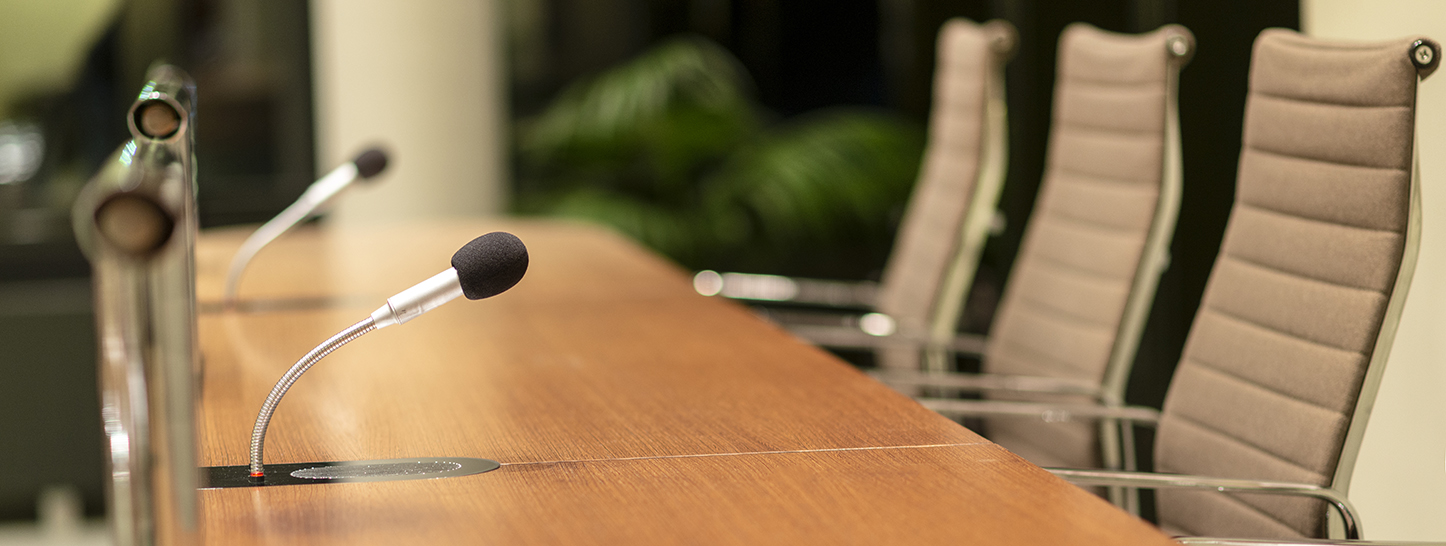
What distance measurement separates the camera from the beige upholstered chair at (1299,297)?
165cm

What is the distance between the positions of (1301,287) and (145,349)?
1.49 meters

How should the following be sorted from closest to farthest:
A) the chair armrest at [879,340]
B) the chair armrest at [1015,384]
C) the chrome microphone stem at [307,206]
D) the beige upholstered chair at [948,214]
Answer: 1. the chair armrest at [1015,384]
2. the chrome microphone stem at [307,206]
3. the chair armrest at [879,340]
4. the beige upholstered chair at [948,214]

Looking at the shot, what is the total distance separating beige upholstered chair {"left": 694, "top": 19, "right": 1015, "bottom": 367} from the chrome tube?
207cm

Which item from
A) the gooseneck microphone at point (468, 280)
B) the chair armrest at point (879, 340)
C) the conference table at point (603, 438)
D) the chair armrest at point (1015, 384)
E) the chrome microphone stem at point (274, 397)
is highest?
the gooseneck microphone at point (468, 280)

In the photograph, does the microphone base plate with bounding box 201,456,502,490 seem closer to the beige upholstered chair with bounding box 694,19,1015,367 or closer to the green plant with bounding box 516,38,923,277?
the beige upholstered chair with bounding box 694,19,1015,367

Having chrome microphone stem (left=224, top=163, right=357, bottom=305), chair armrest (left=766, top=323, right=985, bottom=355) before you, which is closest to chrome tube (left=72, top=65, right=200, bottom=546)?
chrome microphone stem (left=224, top=163, right=357, bottom=305)

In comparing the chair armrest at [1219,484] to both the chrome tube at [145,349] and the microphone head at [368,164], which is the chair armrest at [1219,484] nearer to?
the chrome tube at [145,349]

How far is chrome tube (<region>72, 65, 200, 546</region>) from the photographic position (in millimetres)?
758

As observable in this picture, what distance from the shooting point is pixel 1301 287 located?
1.82 metres

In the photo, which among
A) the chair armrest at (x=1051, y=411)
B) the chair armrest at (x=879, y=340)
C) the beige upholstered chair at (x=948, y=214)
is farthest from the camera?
the beige upholstered chair at (x=948, y=214)

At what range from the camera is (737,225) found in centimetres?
525

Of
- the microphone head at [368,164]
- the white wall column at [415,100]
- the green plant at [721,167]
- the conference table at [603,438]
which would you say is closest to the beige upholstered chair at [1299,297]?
the conference table at [603,438]

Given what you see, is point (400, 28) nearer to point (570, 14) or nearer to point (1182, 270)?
point (570, 14)

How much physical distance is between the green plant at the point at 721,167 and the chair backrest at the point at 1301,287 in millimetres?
2942
